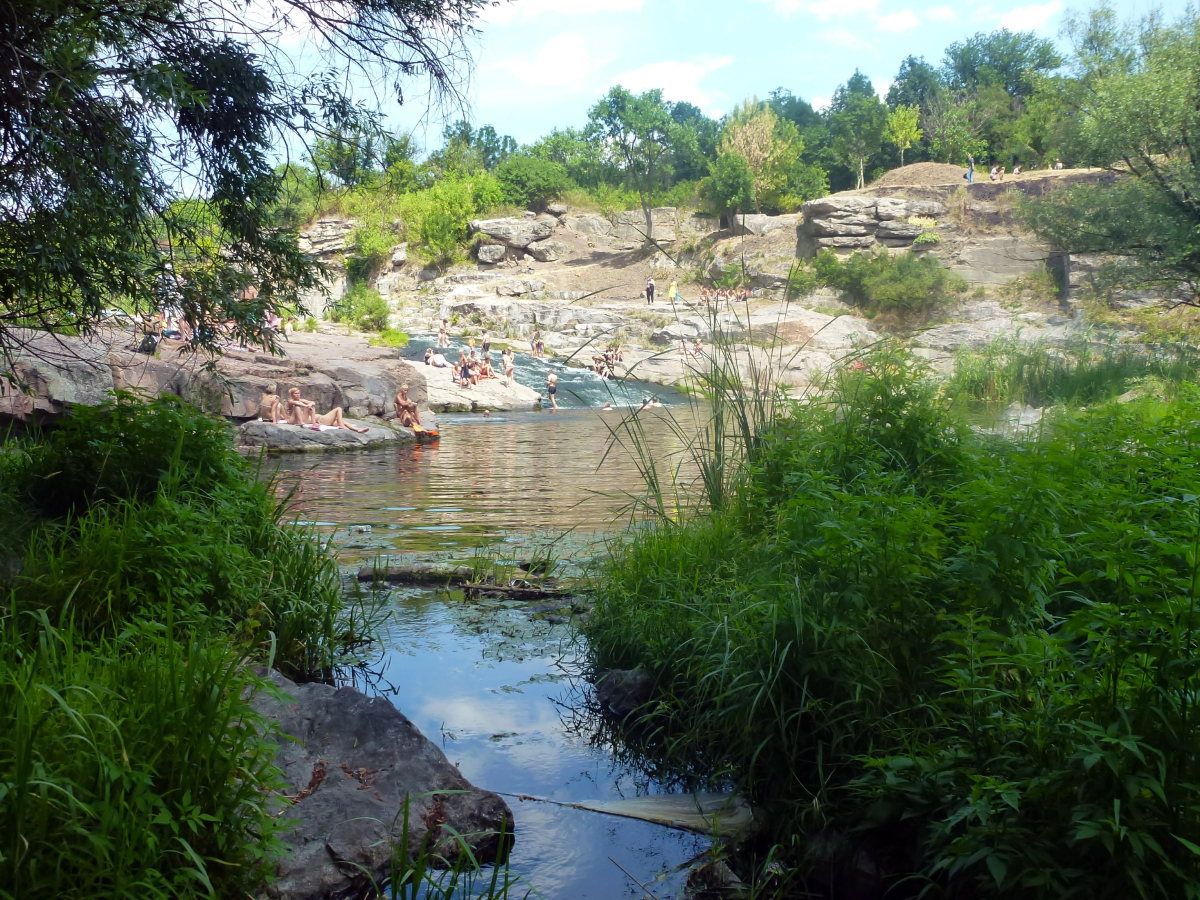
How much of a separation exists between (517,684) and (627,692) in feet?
2.24

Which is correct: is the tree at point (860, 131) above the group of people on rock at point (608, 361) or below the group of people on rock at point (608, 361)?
above

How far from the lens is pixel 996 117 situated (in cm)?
5359

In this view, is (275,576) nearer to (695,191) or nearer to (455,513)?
(455,513)

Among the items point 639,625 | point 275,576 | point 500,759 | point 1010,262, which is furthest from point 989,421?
point 1010,262

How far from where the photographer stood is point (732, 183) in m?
50.6

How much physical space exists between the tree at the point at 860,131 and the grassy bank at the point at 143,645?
Result: 56860 mm

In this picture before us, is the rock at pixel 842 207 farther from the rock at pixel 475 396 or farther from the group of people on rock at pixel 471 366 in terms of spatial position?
the rock at pixel 475 396

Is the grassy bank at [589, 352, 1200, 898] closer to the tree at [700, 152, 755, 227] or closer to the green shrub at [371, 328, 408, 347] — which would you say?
the green shrub at [371, 328, 408, 347]

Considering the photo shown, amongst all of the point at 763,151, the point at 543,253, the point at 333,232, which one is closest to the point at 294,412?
the point at 333,232

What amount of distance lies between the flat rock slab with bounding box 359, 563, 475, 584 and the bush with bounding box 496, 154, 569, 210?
53200 millimetres

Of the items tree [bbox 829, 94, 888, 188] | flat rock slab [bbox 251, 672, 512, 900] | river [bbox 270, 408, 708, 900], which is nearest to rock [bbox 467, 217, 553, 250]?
tree [bbox 829, 94, 888, 188]

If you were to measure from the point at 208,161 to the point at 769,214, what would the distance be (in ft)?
168

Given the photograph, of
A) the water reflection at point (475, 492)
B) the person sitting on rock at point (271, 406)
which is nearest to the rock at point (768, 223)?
the water reflection at point (475, 492)

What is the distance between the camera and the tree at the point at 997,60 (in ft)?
198
